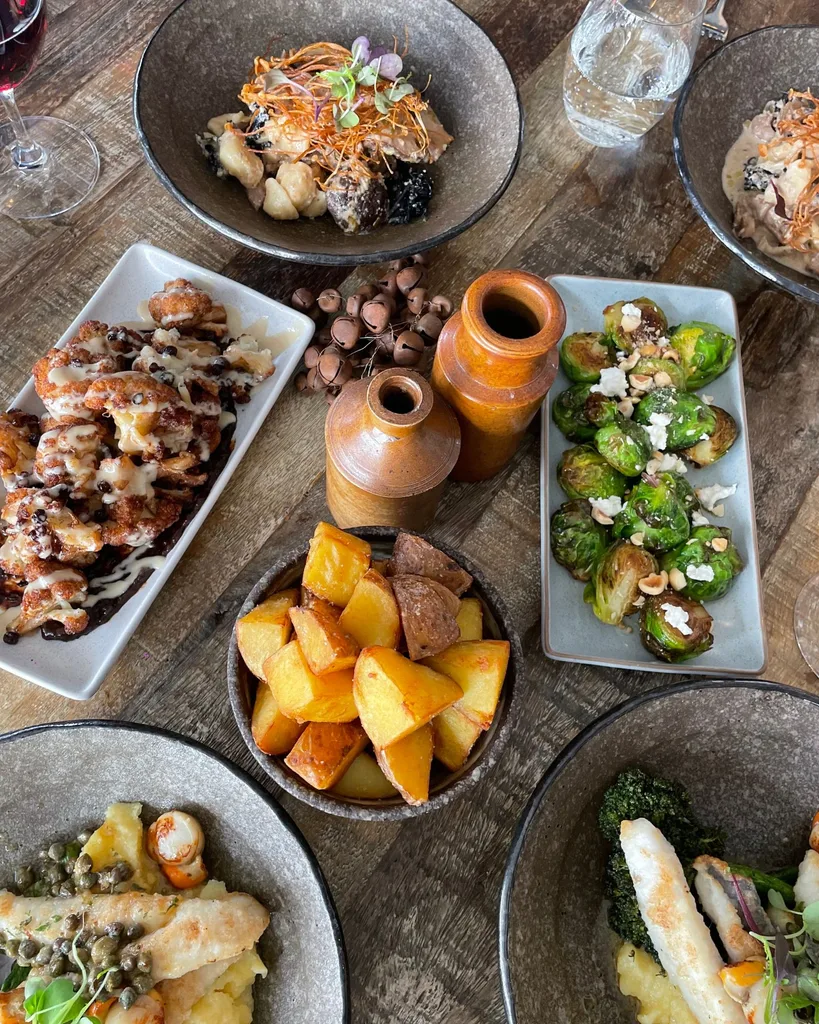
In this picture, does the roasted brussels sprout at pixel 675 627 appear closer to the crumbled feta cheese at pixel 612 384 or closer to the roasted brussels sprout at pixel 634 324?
the crumbled feta cheese at pixel 612 384

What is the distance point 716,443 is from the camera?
1637 millimetres

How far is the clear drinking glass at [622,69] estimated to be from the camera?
78.0 inches

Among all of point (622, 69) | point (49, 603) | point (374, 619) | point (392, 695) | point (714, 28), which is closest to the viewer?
point (392, 695)

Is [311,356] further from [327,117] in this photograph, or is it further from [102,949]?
[102,949]

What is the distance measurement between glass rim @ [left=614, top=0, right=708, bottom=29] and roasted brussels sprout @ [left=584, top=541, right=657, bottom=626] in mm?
1276

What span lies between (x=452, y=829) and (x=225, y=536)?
0.75 metres

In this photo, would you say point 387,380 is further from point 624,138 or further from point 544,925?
point 624,138

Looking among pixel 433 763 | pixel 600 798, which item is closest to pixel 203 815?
pixel 433 763

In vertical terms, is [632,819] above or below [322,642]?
below

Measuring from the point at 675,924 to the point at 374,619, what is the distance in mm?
668

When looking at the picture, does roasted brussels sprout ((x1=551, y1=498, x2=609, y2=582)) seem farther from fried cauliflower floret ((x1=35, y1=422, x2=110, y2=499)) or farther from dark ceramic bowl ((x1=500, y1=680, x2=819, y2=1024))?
fried cauliflower floret ((x1=35, y1=422, x2=110, y2=499))

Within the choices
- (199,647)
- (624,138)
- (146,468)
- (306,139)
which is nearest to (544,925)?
(199,647)

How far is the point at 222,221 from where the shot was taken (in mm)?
1600

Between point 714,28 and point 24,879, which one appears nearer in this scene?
point 24,879
